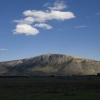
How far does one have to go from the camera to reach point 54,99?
3403cm

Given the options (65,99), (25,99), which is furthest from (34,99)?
(65,99)

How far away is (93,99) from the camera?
109ft

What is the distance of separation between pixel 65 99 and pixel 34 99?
4.68m

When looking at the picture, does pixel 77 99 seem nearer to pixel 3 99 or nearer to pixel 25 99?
pixel 25 99

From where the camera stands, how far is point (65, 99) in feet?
111

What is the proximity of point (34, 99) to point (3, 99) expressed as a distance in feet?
15.8

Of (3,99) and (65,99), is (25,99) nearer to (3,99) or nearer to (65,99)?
(3,99)

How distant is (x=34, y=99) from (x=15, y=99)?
2967 millimetres

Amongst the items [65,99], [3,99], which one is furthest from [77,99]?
[3,99]

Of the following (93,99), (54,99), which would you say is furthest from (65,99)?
(93,99)

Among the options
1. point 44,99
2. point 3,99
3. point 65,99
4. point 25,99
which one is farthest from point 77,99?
point 3,99

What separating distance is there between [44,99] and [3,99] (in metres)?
6.36

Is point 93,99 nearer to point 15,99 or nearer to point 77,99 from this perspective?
point 77,99

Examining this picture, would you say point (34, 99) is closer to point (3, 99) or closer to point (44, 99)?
point (44, 99)
